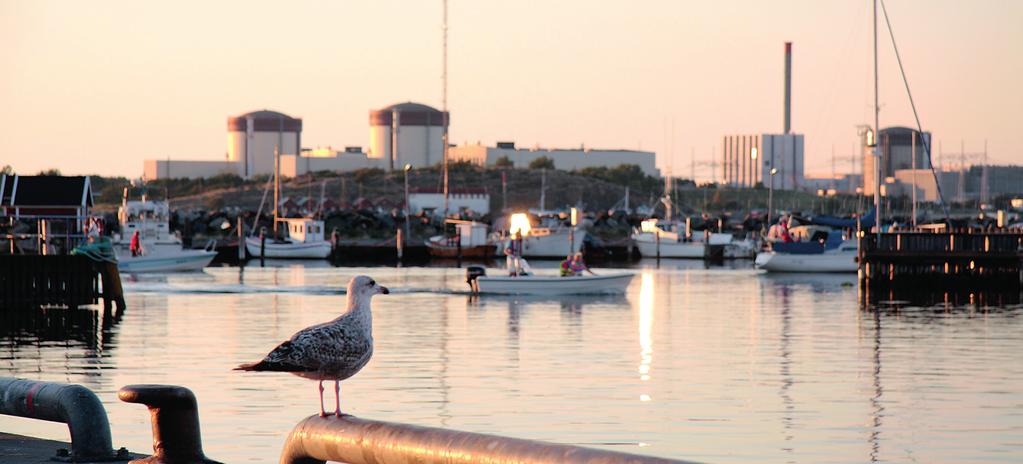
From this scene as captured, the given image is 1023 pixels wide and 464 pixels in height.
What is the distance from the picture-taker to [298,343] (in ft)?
46.4

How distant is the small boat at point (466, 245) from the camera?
395ft

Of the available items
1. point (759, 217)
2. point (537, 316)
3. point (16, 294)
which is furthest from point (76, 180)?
point (759, 217)

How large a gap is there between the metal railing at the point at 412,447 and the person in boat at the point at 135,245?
248ft

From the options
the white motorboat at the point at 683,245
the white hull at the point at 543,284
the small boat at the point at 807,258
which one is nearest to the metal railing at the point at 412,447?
the white hull at the point at 543,284

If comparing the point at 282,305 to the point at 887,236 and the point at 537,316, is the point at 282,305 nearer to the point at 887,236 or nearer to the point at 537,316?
the point at 537,316

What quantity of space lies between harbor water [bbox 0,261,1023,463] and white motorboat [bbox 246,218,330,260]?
166ft

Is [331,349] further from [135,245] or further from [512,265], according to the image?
[135,245]

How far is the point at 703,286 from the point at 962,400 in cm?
5247

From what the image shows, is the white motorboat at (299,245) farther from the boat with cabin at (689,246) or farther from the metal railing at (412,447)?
the metal railing at (412,447)

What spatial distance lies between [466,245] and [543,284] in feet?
201

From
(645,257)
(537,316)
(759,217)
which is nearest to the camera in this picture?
(537,316)

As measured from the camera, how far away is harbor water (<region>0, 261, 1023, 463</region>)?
2361cm

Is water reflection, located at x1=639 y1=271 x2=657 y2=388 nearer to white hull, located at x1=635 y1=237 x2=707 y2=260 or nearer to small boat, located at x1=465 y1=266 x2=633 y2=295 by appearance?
small boat, located at x1=465 y1=266 x2=633 y2=295

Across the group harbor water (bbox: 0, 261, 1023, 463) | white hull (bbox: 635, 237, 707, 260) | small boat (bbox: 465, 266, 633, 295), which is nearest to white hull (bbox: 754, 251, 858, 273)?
white hull (bbox: 635, 237, 707, 260)
